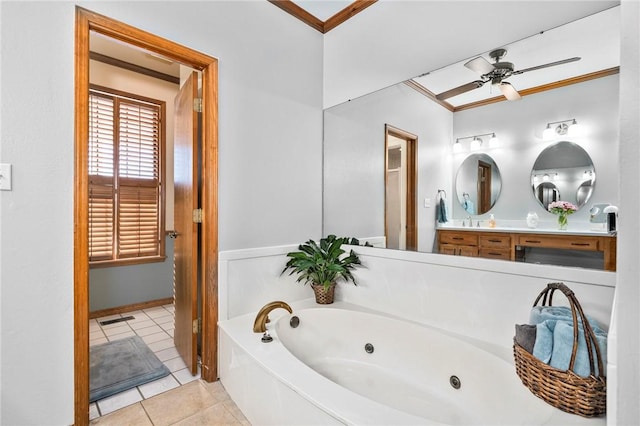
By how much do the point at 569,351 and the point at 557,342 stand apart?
1.6 inches

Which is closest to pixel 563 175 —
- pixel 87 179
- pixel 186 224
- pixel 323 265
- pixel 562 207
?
pixel 562 207

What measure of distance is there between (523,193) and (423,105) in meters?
0.89

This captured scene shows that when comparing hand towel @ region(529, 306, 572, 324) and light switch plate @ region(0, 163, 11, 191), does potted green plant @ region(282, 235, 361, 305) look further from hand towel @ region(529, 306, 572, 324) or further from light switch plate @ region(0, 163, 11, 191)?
light switch plate @ region(0, 163, 11, 191)

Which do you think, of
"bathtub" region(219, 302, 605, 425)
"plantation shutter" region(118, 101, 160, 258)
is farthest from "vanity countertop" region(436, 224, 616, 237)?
"plantation shutter" region(118, 101, 160, 258)

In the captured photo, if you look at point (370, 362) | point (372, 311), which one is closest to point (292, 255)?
point (372, 311)

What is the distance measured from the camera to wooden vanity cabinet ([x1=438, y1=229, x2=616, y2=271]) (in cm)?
142

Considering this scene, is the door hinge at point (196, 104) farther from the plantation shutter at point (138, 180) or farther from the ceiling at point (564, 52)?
the plantation shutter at point (138, 180)

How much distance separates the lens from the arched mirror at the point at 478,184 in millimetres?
1860

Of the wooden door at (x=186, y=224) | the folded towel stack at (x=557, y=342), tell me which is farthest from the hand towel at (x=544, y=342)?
the wooden door at (x=186, y=224)

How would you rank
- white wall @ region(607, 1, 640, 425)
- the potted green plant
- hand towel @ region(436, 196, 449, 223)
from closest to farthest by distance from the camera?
1. white wall @ region(607, 1, 640, 425)
2. hand towel @ region(436, 196, 449, 223)
3. the potted green plant

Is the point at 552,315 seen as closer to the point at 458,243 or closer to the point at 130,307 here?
the point at 458,243

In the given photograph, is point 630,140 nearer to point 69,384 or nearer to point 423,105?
point 423,105

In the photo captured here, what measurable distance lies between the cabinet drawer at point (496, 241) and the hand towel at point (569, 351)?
660mm

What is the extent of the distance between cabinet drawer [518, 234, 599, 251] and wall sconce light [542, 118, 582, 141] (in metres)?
0.53
